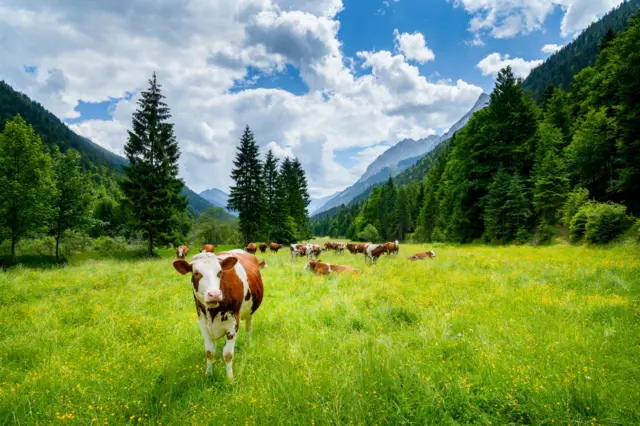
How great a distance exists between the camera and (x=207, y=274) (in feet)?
13.1

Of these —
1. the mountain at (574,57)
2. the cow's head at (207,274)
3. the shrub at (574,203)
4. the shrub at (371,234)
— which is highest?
the mountain at (574,57)

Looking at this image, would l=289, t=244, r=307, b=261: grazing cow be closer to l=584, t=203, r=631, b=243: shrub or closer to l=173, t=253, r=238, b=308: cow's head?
l=584, t=203, r=631, b=243: shrub

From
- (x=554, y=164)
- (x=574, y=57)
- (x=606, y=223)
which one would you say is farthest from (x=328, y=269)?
(x=574, y=57)

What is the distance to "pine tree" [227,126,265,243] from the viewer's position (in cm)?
3575

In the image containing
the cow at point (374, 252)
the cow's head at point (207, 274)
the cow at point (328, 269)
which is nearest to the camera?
the cow's head at point (207, 274)

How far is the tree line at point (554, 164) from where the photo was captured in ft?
57.0

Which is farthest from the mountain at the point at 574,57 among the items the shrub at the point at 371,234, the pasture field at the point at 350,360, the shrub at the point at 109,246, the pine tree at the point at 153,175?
the shrub at the point at 109,246

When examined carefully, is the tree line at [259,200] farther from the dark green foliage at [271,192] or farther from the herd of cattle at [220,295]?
the herd of cattle at [220,295]

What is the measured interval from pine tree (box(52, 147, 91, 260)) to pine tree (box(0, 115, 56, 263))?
1.80 m

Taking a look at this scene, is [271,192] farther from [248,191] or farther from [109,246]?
[109,246]

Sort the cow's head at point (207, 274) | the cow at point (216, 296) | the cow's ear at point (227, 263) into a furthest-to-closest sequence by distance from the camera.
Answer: the cow's ear at point (227, 263) → the cow at point (216, 296) → the cow's head at point (207, 274)

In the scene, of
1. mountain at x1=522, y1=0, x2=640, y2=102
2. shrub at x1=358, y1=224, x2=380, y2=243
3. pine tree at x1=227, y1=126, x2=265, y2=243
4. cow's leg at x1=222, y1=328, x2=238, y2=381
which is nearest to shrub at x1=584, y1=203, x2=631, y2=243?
cow's leg at x1=222, y1=328, x2=238, y2=381

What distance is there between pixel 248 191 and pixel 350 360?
110 feet

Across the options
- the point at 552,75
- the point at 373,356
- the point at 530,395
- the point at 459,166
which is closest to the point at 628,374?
the point at 530,395
